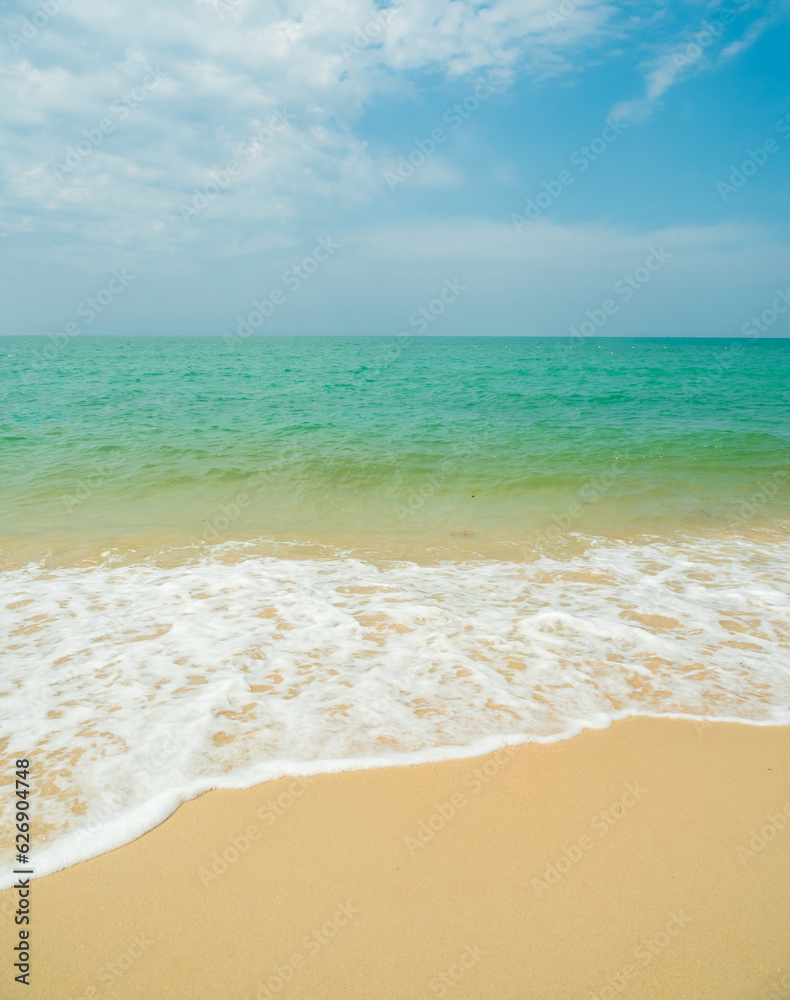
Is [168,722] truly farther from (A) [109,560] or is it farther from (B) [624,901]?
(A) [109,560]

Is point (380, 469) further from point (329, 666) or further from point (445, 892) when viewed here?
point (445, 892)

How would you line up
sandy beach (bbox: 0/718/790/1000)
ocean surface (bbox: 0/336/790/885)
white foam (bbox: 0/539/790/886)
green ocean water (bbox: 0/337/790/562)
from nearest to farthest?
sandy beach (bbox: 0/718/790/1000) → white foam (bbox: 0/539/790/886) → ocean surface (bbox: 0/336/790/885) → green ocean water (bbox: 0/337/790/562)

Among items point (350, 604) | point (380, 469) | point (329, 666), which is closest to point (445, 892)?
point (329, 666)

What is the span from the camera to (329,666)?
14.3ft

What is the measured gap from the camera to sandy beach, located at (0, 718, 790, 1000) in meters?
2.18

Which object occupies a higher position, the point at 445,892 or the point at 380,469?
the point at 380,469

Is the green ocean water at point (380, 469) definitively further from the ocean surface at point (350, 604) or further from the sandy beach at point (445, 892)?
the sandy beach at point (445, 892)

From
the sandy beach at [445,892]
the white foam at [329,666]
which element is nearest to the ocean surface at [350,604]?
the white foam at [329,666]

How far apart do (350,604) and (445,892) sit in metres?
3.20

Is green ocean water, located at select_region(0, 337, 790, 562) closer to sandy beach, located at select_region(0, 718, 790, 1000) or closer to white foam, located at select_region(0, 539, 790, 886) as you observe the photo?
white foam, located at select_region(0, 539, 790, 886)

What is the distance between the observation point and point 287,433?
51.1ft

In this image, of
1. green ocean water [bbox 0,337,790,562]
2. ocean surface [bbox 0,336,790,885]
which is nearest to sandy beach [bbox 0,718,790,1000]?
ocean surface [bbox 0,336,790,885]

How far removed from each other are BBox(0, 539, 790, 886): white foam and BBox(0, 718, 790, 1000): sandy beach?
29 centimetres

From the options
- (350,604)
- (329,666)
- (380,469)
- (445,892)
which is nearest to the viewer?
(445,892)
